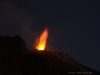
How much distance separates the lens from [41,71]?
301 feet

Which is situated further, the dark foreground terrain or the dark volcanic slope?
the dark volcanic slope

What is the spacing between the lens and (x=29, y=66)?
91625 mm

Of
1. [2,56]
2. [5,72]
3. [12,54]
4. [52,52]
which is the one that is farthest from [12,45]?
[52,52]

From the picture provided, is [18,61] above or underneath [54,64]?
underneath

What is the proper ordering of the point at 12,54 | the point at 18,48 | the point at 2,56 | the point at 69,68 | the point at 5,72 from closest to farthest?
Result: the point at 5,72 → the point at 2,56 → the point at 12,54 → the point at 18,48 → the point at 69,68

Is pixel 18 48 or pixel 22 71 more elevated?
pixel 18 48

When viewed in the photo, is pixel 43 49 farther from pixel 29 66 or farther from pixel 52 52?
pixel 29 66

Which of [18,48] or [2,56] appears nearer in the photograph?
[2,56]

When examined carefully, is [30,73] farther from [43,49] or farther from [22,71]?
[43,49]

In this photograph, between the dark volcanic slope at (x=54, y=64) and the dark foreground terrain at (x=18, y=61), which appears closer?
the dark foreground terrain at (x=18, y=61)

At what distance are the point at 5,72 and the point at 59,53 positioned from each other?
100 metres

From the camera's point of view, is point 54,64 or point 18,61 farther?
point 54,64

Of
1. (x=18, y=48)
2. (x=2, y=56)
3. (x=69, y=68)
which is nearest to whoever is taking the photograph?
(x=2, y=56)

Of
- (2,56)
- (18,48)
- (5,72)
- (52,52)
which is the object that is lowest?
(5,72)
